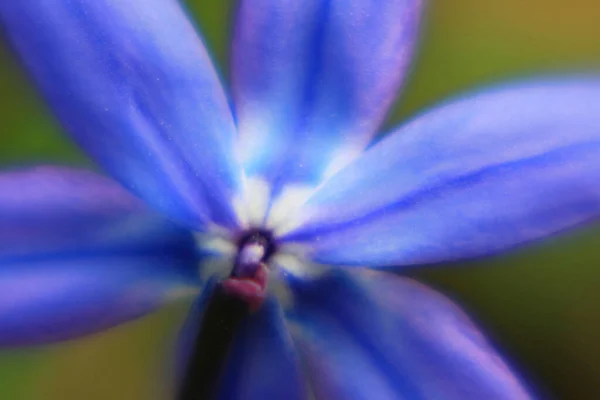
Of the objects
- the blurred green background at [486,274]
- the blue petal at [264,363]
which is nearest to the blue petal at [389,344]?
the blue petal at [264,363]

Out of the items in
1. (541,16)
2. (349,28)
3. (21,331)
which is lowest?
(21,331)

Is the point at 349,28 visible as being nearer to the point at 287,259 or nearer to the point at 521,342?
the point at 287,259

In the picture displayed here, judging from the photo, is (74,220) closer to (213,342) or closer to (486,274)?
(213,342)

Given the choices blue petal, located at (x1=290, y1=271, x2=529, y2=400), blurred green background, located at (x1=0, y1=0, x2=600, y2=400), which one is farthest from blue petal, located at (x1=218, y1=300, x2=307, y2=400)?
blurred green background, located at (x1=0, y1=0, x2=600, y2=400)

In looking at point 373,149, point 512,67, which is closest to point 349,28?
point 373,149

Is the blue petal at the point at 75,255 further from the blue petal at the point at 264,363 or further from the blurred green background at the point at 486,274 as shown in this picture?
the blurred green background at the point at 486,274

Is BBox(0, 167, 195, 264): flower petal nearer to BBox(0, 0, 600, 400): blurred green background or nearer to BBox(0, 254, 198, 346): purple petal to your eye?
BBox(0, 254, 198, 346): purple petal
